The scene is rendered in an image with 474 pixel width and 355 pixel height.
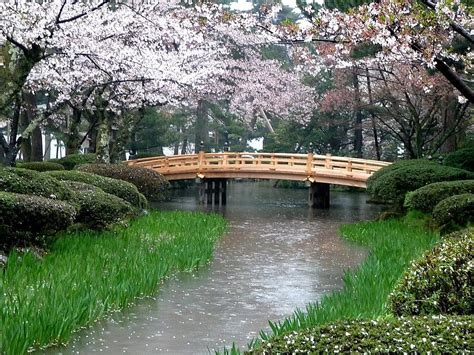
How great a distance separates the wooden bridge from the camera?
67.9ft

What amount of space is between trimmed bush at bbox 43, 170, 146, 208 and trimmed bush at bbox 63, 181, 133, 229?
1552 mm

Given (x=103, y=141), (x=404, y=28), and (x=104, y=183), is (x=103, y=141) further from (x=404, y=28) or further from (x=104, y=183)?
(x=404, y=28)

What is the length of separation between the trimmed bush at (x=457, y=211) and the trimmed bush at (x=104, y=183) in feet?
19.1

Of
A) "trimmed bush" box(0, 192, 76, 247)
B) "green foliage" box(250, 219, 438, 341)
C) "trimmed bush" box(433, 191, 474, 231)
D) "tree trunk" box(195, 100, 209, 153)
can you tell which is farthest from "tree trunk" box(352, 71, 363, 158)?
"trimmed bush" box(0, 192, 76, 247)

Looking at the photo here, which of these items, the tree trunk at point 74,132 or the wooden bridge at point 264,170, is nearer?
the tree trunk at point 74,132

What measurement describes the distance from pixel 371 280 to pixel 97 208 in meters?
4.57

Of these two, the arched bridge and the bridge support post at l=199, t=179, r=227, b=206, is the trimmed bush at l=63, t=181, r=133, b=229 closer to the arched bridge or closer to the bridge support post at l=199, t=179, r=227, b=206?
the arched bridge

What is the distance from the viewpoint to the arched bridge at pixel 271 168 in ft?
67.1

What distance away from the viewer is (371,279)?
6148 millimetres

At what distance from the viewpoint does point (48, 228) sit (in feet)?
23.2

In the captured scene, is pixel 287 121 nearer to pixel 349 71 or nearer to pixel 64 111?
pixel 349 71

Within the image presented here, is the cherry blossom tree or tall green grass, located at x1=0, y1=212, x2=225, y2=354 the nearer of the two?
tall green grass, located at x1=0, y1=212, x2=225, y2=354

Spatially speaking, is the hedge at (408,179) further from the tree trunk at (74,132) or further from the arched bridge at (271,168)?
the tree trunk at (74,132)

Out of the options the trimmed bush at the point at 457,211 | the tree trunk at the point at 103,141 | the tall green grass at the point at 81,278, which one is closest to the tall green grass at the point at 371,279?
the trimmed bush at the point at 457,211
